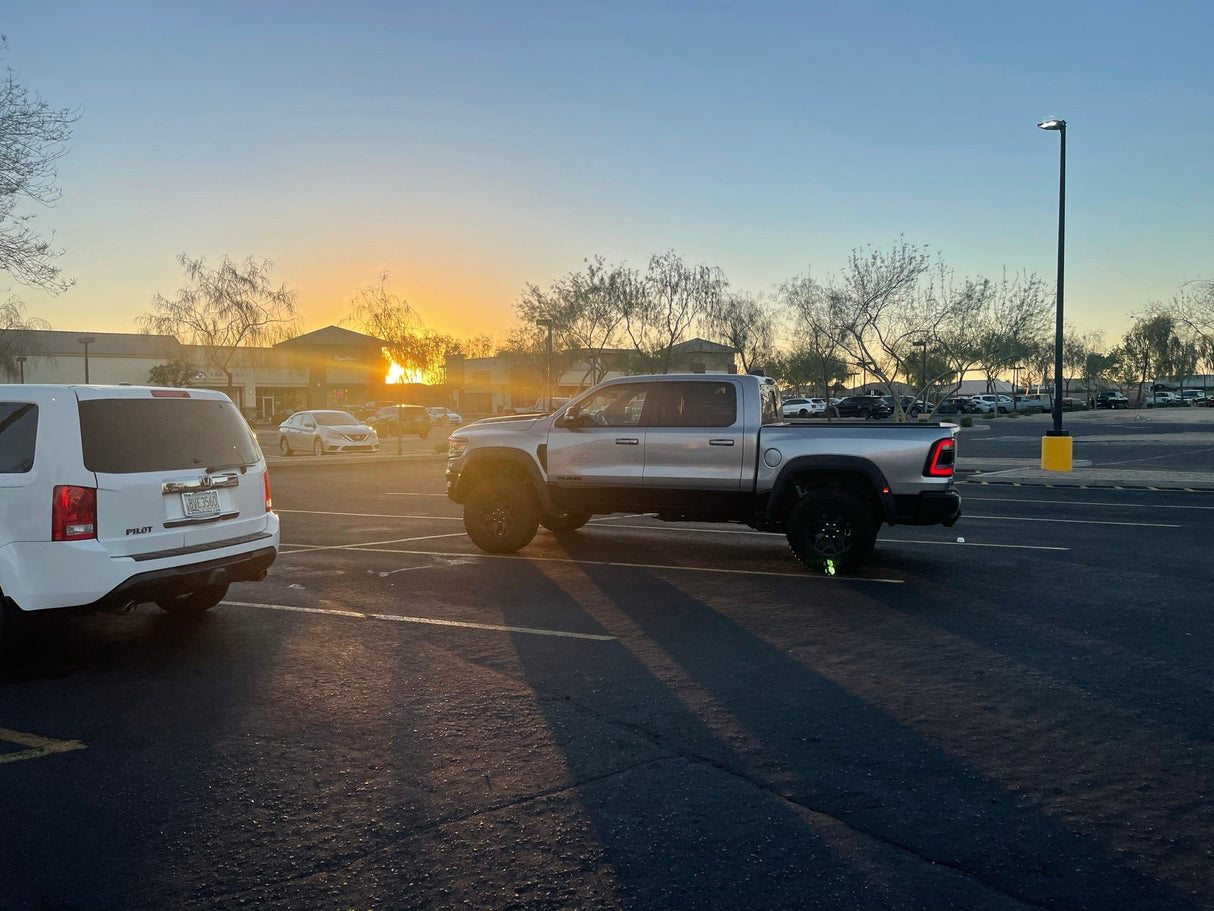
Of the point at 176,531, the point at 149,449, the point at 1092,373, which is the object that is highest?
the point at 1092,373

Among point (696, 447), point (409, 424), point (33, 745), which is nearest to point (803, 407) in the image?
point (409, 424)

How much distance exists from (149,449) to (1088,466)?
2351 centimetres

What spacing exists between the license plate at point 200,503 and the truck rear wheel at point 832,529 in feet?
17.4

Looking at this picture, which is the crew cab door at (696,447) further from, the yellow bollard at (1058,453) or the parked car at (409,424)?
the parked car at (409,424)

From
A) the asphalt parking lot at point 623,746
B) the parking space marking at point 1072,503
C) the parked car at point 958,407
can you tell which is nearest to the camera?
the asphalt parking lot at point 623,746

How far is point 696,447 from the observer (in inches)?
388

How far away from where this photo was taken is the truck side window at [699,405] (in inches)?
388

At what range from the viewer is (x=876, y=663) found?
20.6 feet

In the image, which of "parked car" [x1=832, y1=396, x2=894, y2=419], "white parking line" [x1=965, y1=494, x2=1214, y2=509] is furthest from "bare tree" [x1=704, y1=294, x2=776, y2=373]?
"white parking line" [x1=965, y1=494, x2=1214, y2=509]

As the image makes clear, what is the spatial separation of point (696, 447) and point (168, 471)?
16.9 feet

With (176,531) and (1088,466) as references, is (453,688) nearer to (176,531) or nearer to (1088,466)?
(176,531)

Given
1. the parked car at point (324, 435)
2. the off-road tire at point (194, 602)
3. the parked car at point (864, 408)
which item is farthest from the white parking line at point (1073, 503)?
the parked car at point (864, 408)

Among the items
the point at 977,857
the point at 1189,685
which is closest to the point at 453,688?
the point at 977,857

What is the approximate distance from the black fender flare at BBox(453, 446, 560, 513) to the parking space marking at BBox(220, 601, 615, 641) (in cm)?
311
